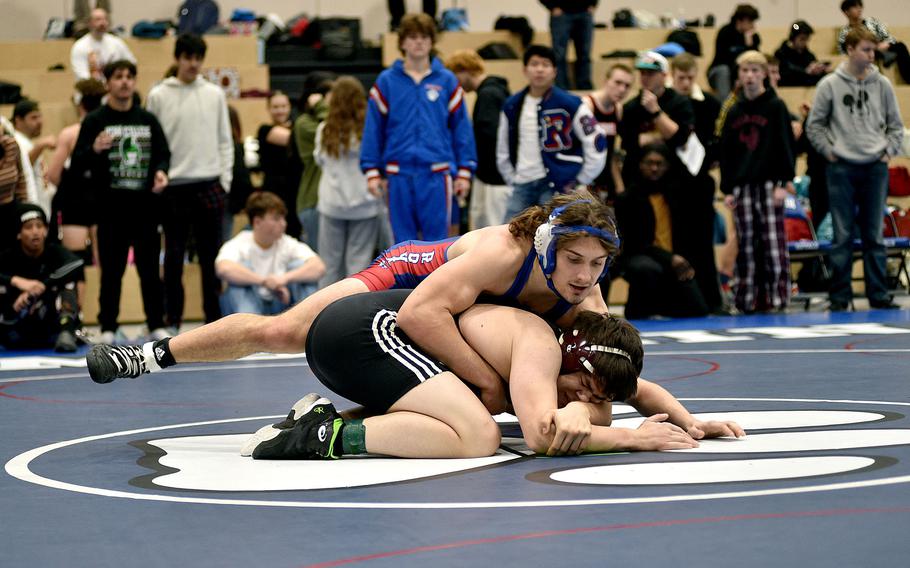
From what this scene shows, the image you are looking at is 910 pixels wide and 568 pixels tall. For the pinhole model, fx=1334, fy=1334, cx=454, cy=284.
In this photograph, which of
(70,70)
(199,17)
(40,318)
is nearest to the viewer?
(40,318)

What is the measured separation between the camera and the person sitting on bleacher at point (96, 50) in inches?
478

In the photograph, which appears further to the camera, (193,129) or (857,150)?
(857,150)

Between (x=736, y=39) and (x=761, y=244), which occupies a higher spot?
(x=736, y=39)

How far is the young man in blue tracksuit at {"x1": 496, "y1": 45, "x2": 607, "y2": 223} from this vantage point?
27.8 ft

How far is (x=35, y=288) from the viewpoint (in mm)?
7906

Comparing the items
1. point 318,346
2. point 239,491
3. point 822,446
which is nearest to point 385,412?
point 318,346

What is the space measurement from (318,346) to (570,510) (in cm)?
119

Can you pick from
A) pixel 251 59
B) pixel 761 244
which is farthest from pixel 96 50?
pixel 761 244

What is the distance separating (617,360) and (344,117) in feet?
18.1

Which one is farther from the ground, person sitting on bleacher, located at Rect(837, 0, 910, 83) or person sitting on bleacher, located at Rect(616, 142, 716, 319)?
person sitting on bleacher, located at Rect(837, 0, 910, 83)

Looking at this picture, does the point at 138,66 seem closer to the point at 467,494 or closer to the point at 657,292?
the point at 657,292

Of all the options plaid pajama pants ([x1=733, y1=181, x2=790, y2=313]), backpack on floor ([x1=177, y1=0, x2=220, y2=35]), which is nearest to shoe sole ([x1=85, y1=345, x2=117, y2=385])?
plaid pajama pants ([x1=733, y1=181, x2=790, y2=313])

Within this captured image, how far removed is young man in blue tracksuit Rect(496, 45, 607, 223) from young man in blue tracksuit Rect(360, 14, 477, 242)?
14.4 inches

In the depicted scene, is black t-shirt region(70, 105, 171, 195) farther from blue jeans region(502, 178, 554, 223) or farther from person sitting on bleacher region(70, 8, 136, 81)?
person sitting on bleacher region(70, 8, 136, 81)
